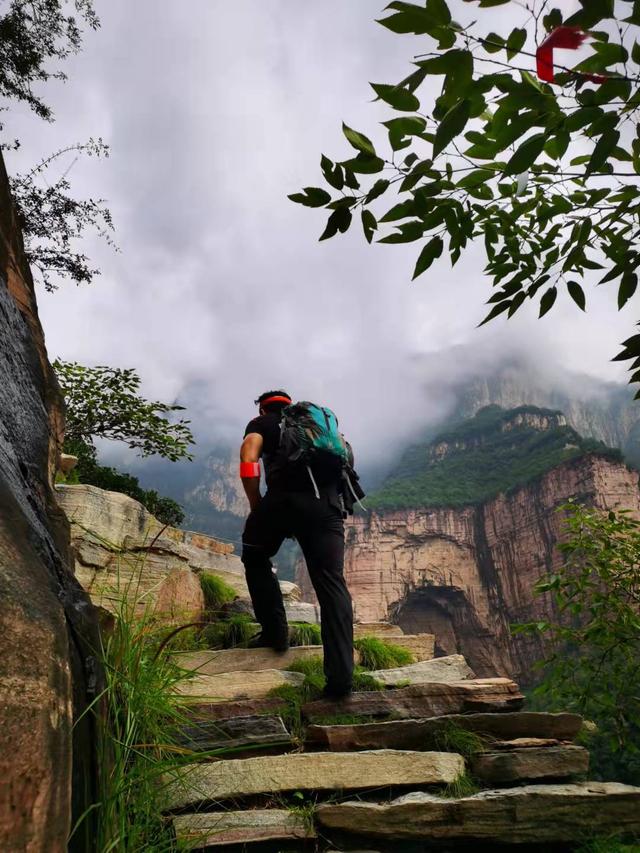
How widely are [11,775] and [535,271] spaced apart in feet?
6.04

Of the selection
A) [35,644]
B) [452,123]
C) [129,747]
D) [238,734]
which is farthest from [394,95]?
[238,734]

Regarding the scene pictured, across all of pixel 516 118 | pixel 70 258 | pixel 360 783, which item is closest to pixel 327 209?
pixel 516 118

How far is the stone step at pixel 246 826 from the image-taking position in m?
2.38

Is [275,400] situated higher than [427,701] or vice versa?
[275,400]

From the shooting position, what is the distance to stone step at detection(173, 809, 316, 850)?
2.38 meters

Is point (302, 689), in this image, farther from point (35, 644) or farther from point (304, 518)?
point (35, 644)

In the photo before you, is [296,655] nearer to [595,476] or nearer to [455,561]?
[595,476]

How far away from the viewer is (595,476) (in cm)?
5834

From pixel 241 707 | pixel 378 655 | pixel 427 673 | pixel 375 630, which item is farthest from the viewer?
pixel 375 630

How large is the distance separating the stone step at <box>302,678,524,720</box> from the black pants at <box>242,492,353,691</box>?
13 centimetres

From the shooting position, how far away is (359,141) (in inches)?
55.3

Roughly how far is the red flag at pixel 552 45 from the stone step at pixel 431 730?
10.2 feet

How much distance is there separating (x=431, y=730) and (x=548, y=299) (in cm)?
251

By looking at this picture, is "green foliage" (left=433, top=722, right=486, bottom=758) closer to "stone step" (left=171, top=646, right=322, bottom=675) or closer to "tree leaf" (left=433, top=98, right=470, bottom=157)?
"stone step" (left=171, top=646, right=322, bottom=675)
